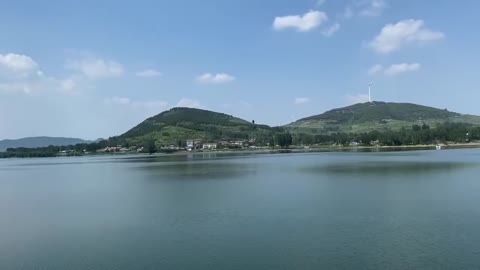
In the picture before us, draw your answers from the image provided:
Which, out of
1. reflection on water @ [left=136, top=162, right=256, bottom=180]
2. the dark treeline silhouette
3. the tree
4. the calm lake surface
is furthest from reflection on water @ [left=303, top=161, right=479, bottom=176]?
the tree

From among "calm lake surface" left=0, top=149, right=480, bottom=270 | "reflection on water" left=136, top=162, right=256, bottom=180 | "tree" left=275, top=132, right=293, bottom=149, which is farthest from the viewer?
"tree" left=275, top=132, right=293, bottom=149

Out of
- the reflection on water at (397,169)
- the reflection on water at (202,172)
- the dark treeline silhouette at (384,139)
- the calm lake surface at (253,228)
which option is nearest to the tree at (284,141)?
the dark treeline silhouette at (384,139)

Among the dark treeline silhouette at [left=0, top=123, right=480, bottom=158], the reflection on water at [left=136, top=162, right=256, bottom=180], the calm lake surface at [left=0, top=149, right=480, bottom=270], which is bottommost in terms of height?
the calm lake surface at [left=0, top=149, right=480, bottom=270]

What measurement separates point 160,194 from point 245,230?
18.3 metres

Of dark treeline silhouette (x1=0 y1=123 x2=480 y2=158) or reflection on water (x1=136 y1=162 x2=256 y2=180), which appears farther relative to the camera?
dark treeline silhouette (x1=0 y1=123 x2=480 y2=158)

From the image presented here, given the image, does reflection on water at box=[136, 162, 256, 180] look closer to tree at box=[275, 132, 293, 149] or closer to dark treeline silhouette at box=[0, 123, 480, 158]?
dark treeline silhouette at box=[0, 123, 480, 158]

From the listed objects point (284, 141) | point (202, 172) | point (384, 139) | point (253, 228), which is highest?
point (284, 141)

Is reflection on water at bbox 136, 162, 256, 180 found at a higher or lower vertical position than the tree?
lower

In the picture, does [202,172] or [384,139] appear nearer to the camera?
[202,172]

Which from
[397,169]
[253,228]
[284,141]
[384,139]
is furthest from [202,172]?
[284,141]

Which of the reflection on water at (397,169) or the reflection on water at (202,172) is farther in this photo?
the reflection on water at (202,172)

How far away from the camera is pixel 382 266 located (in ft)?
50.8

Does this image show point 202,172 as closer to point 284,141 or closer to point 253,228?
point 253,228

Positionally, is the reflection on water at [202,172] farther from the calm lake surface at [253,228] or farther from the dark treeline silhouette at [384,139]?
the dark treeline silhouette at [384,139]
